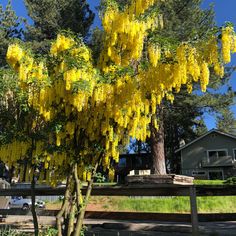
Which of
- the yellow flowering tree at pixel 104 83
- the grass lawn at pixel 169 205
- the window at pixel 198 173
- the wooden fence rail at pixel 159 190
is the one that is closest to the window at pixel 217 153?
the window at pixel 198 173

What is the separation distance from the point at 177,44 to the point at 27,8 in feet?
77.5

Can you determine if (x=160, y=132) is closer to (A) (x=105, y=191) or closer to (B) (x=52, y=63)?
(A) (x=105, y=191)

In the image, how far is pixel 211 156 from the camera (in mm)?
38594

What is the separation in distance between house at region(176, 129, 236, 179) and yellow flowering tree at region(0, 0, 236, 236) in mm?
32981

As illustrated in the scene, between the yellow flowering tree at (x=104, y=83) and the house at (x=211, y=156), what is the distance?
108ft

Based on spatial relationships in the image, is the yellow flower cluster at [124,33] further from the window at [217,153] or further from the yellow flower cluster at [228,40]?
the window at [217,153]

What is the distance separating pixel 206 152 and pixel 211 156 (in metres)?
0.65

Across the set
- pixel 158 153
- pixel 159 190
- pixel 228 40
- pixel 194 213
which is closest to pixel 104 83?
pixel 228 40

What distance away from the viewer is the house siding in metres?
37.7

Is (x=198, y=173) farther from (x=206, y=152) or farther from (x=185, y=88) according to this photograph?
(x=185, y=88)

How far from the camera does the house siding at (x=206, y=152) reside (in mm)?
37688

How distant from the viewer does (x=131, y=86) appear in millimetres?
5680

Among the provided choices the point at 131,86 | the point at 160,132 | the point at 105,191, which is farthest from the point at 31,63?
the point at 160,132

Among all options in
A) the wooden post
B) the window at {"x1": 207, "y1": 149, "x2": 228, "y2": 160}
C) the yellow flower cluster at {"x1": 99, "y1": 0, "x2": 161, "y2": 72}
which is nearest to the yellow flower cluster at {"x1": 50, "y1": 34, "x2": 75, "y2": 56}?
the yellow flower cluster at {"x1": 99, "y1": 0, "x2": 161, "y2": 72}
